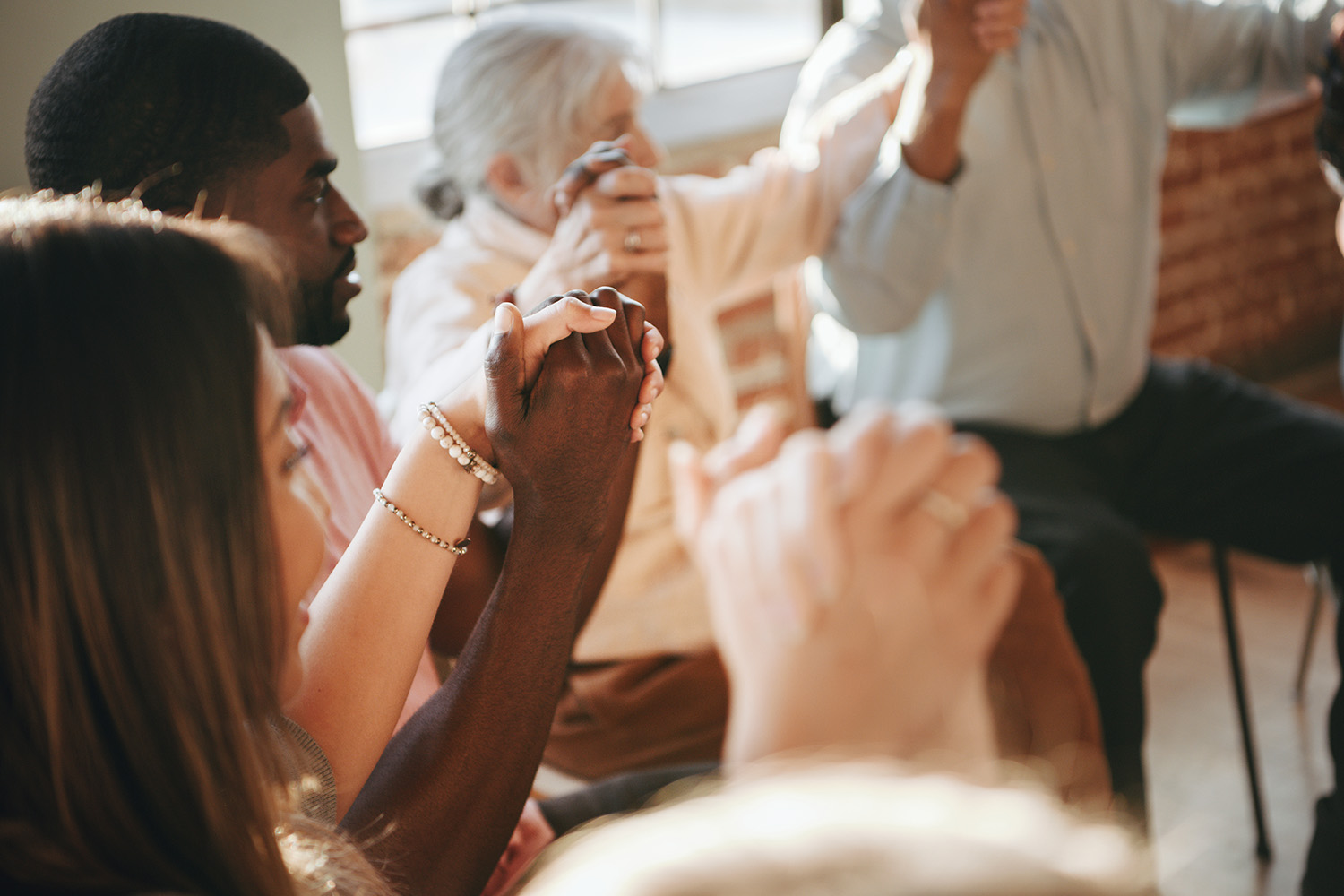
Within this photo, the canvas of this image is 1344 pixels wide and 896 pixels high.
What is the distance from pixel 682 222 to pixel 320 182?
60cm

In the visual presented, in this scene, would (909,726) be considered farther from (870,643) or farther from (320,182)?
(320,182)

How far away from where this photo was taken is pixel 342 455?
92 centimetres

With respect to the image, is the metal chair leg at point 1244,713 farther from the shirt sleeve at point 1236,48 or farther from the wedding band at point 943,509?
the wedding band at point 943,509

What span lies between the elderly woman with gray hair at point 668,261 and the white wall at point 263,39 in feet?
0.31

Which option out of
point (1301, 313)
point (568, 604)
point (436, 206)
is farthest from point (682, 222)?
point (1301, 313)

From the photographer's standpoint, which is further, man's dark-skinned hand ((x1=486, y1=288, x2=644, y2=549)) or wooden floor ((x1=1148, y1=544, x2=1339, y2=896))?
wooden floor ((x1=1148, y1=544, x2=1339, y2=896))

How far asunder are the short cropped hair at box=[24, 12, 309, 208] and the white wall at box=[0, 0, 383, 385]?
0.02 metres

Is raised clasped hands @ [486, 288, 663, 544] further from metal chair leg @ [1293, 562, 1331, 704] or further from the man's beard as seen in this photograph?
metal chair leg @ [1293, 562, 1331, 704]

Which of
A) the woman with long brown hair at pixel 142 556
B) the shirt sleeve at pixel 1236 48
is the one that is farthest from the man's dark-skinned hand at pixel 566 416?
the shirt sleeve at pixel 1236 48

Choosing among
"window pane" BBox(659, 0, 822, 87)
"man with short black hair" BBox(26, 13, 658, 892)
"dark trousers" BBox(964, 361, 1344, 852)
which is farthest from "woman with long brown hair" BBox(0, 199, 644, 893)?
"window pane" BBox(659, 0, 822, 87)

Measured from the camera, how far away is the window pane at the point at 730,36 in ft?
7.57

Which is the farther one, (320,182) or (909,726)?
(320,182)

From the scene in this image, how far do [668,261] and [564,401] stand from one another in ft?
1.62

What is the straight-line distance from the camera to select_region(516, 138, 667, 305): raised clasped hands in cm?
96
